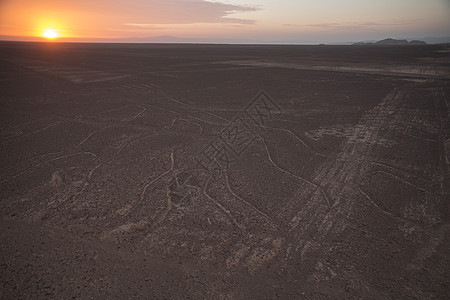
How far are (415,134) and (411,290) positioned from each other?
695 cm

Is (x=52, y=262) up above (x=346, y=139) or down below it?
below

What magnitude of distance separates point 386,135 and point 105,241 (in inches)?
338

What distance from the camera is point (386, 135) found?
8.32 m

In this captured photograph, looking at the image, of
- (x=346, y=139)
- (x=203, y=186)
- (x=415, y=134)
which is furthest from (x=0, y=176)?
(x=415, y=134)

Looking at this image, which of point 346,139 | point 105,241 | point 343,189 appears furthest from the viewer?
point 346,139

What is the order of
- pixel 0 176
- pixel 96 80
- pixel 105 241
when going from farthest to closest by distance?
pixel 96 80 → pixel 0 176 → pixel 105 241

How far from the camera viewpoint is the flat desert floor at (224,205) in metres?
3.31

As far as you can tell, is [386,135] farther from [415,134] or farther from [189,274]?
[189,274]

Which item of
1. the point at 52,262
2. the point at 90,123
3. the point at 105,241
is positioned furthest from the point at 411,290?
the point at 90,123

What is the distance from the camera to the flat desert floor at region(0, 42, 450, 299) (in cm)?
331

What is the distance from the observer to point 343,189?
532cm

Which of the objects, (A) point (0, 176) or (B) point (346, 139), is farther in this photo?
(B) point (346, 139)

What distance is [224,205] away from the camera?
4.81 m

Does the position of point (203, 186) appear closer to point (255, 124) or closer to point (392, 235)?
point (392, 235)
